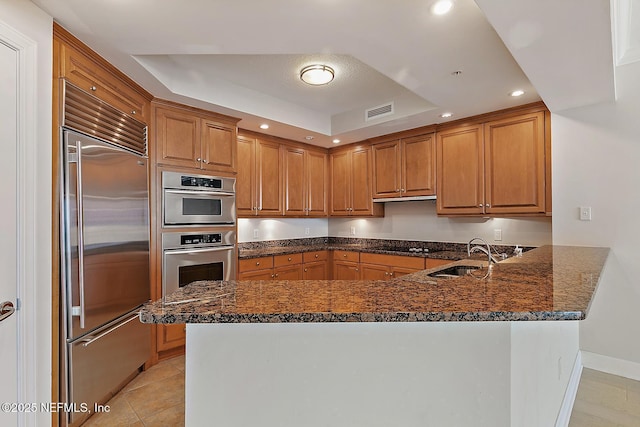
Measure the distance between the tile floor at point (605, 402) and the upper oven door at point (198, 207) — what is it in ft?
10.1

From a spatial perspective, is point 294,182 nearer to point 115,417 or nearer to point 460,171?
point 460,171

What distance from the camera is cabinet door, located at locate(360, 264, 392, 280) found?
13.0 ft

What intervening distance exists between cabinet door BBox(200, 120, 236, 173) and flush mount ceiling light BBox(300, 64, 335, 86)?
1009 mm

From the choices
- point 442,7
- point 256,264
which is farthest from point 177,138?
point 442,7

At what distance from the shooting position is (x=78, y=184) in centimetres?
195

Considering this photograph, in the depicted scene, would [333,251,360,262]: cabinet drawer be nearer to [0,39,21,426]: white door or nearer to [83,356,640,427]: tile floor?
[83,356,640,427]: tile floor

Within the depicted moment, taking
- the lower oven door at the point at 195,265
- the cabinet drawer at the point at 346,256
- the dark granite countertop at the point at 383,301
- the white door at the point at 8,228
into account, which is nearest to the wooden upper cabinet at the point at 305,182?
the cabinet drawer at the point at 346,256

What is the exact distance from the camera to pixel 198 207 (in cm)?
307

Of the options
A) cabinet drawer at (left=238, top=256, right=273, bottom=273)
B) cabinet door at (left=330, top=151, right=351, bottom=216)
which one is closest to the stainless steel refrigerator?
cabinet drawer at (left=238, top=256, right=273, bottom=273)

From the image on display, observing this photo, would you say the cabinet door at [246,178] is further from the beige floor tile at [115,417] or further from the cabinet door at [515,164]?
the cabinet door at [515,164]

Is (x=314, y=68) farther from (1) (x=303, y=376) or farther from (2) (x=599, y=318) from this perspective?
(2) (x=599, y=318)

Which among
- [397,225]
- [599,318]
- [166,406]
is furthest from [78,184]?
[599,318]

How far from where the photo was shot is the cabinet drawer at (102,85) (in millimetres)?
1944

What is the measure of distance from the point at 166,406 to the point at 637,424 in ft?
9.89
